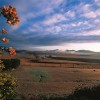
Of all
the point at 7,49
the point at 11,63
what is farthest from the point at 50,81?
the point at 7,49

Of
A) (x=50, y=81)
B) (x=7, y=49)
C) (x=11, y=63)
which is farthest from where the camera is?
(x=11, y=63)

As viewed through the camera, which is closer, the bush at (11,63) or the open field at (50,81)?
the open field at (50,81)

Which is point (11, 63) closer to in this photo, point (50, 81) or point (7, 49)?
point (50, 81)

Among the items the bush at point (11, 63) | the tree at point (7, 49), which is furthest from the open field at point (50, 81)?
the tree at point (7, 49)

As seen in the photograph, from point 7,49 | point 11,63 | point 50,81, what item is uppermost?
point 7,49

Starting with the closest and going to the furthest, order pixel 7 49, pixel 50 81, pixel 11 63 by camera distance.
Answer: pixel 7 49 → pixel 50 81 → pixel 11 63

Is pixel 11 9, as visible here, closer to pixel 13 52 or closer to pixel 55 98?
pixel 13 52

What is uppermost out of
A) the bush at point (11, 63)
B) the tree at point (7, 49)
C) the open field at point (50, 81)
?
the tree at point (7, 49)

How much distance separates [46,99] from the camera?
1766cm

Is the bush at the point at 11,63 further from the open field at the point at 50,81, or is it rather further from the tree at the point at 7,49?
the tree at the point at 7,49

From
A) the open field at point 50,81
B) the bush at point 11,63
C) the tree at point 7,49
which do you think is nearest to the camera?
the tree at point 7,49

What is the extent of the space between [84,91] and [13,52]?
9.60 meters

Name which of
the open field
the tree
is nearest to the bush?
the open field

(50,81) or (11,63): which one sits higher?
(11,63)
